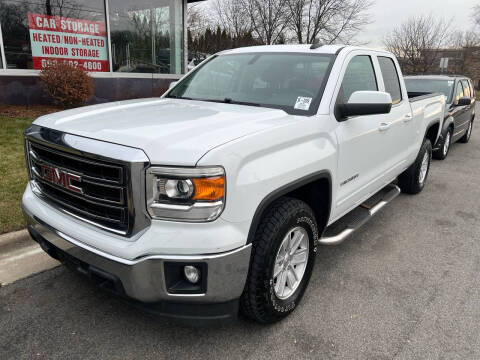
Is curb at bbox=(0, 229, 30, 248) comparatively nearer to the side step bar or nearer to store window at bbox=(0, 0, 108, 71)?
the side step bar

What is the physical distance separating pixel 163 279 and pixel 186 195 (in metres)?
0.45

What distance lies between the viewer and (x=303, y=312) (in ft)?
9.17

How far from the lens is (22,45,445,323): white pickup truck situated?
Result: 1.95m

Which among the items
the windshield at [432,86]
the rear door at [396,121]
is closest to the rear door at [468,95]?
the windshield at [432,86]

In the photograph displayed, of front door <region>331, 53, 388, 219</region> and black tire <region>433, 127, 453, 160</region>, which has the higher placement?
front door <region>331, 53, 388, 219</region>

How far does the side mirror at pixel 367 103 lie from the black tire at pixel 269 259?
0.87 meters

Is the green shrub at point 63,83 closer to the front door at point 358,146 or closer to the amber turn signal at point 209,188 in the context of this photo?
the front door at point 358,146

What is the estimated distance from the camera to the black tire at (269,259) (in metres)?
2.26

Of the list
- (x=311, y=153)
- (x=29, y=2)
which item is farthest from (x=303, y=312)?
(x=29, y=2)

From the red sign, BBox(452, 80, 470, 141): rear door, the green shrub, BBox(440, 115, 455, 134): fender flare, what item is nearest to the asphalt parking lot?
BBox(440, 115, 455, 134): fender flare

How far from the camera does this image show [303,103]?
288 cm

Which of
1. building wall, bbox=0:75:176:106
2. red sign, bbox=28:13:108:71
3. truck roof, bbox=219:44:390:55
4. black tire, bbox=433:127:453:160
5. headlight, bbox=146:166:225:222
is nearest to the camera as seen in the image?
headlight, bbox=146:166:225:222

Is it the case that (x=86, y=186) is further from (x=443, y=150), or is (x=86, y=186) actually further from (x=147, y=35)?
(x=147, y=35)

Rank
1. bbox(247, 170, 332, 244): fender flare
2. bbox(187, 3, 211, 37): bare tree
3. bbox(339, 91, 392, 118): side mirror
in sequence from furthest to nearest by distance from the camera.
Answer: bbox(187, 3, 211, 37): bare tree < bbox(339, 91, 392, 118): side mirror < bbox(247, 170, 332, 244): fender flare
